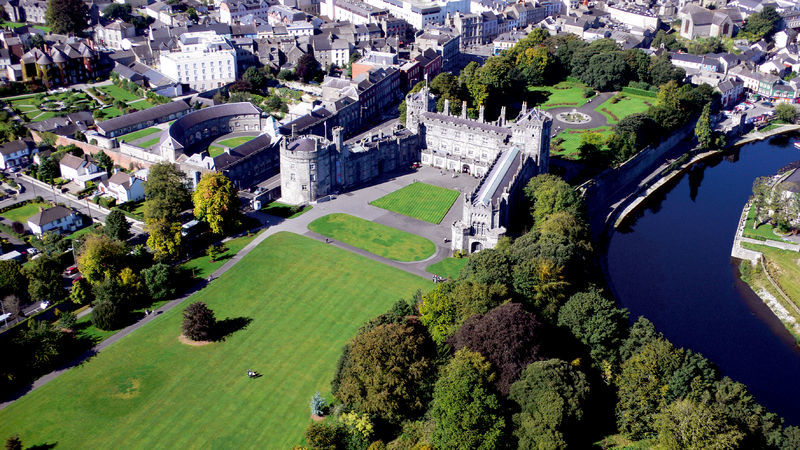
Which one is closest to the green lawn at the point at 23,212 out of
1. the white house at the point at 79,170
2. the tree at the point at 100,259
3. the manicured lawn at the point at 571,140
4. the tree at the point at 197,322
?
the white house at the point at 79,170

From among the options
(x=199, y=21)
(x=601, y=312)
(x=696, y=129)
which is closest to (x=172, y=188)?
(x=601, y=312)

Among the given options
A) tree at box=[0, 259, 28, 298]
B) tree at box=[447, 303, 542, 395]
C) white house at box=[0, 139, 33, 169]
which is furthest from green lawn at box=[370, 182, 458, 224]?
white house at box=[0, 139, 33, 169]

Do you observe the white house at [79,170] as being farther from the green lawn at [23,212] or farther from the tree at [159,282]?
the tree at [159,282]

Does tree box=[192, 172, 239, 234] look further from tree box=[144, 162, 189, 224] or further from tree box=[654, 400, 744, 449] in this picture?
tree box=[654, 400, 744, 449]

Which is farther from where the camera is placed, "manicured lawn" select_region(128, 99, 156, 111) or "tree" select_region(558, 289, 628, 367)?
"manicured lawn" select_region(128, 99, 156, 111)

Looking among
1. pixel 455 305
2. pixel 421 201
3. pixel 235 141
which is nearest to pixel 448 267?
pixel 455 305

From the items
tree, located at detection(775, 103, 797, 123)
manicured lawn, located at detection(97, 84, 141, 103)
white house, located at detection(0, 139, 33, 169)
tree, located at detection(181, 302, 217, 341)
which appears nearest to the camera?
tree, located at detection(181, 302, 217, 341)
